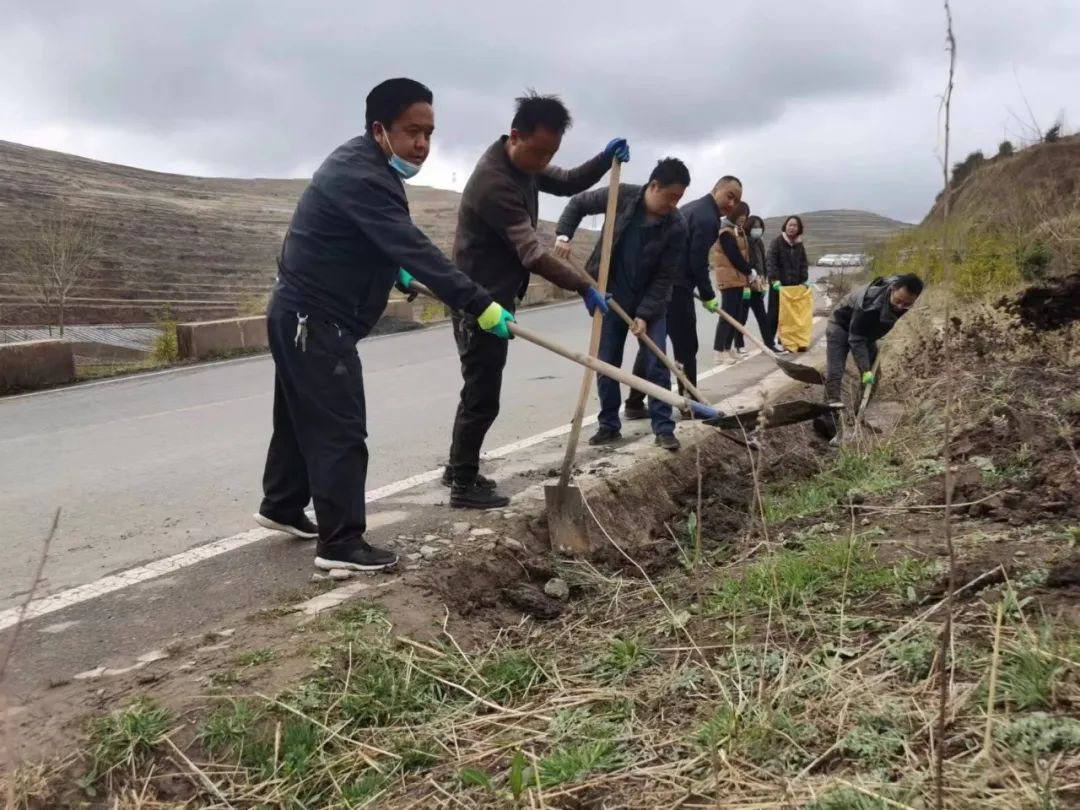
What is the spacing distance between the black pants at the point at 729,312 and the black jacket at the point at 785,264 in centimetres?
51

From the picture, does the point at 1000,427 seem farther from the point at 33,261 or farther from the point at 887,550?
the point at 33,261

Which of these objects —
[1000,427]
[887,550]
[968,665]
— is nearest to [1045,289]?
[1000,427]

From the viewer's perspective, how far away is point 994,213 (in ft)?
44.5

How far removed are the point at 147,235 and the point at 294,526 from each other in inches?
1062

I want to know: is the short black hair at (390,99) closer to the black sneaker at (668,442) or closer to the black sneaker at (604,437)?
the black sneaker at (668,442)

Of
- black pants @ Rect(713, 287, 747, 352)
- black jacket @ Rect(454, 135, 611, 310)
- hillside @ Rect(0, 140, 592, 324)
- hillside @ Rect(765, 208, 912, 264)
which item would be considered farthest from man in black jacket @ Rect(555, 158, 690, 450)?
hillside @ Rect(765, 208, 912, 264)

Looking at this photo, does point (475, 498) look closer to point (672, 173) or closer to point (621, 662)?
point (621, 662)

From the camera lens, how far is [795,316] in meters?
10.4

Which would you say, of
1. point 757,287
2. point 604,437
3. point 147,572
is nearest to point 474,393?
point 604,437

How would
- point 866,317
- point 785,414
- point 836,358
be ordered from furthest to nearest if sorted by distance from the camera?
1. point 836,358
2. point 866,317
3. point 785,414

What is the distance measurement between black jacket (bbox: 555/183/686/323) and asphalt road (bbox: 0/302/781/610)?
4.51 ft

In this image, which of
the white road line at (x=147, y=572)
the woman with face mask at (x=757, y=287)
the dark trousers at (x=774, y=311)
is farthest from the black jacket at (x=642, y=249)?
the dark trousers at (x=774, y=311)

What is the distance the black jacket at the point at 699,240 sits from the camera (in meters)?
6.63

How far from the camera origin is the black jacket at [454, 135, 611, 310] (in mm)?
4344
